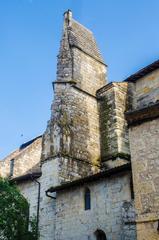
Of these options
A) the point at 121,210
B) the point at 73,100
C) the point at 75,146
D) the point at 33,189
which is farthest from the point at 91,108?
the point at 121,210

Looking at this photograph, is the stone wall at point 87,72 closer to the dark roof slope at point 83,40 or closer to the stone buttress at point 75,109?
the stone buttress at point 75,109

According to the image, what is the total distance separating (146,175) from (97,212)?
3.69 metres

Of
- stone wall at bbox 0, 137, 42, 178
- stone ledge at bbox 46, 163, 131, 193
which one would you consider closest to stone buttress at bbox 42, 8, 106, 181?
stone ledge at bbox 46, 163, 131, 193

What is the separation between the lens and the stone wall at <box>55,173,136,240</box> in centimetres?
1211

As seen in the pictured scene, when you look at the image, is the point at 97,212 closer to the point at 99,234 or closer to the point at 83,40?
the point at 99,234

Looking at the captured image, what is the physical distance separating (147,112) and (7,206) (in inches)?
258

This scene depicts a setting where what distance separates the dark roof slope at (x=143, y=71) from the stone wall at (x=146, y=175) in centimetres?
722

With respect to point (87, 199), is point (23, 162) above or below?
above

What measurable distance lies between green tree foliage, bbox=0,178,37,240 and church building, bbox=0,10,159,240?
88 cm

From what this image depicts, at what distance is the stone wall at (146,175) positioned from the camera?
927 centimetres

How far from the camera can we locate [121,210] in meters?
12.1

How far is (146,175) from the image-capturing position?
9.84 m

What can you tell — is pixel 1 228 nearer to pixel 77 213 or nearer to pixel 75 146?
pixel 77 213

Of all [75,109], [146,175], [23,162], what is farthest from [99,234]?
[23,162]
